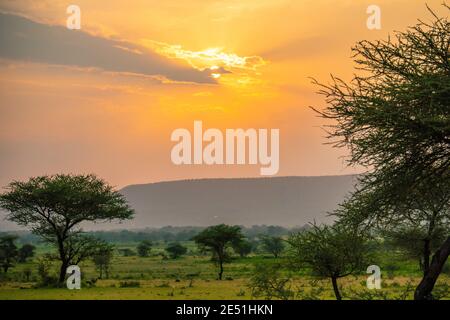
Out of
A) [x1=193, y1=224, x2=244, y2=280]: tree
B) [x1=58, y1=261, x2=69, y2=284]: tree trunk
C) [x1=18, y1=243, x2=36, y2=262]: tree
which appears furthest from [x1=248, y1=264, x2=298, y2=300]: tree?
[x1=18, y1=243, x2=36, y2=262]: tree

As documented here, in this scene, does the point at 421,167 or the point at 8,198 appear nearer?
the point at 421,167

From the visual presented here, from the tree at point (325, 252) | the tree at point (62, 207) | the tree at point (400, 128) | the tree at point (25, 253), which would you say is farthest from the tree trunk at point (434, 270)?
the tree at point (25, 253)

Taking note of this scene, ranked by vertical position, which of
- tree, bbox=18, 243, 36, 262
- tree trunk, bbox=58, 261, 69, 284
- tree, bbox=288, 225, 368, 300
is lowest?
tree, bbox=18, 243, 36, 262

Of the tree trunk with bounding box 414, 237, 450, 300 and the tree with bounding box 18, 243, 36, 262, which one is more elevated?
the tree trunk with bounding box 414, 237, 450, 300

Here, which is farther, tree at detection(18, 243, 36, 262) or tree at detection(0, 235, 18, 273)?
tree at detection(18, 243, 36, 262)

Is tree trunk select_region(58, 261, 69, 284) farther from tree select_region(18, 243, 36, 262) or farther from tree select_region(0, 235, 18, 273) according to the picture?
tree select_region(18, 243, 36, 262)

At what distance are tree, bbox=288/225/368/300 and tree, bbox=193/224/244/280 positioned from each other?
37.6 metres

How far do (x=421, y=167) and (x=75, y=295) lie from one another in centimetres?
2434

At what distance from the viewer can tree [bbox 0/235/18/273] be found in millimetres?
65281

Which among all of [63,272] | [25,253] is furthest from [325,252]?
[25,253]

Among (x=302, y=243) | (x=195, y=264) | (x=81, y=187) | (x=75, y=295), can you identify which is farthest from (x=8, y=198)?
(x=195, y=264)

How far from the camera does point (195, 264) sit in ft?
261
